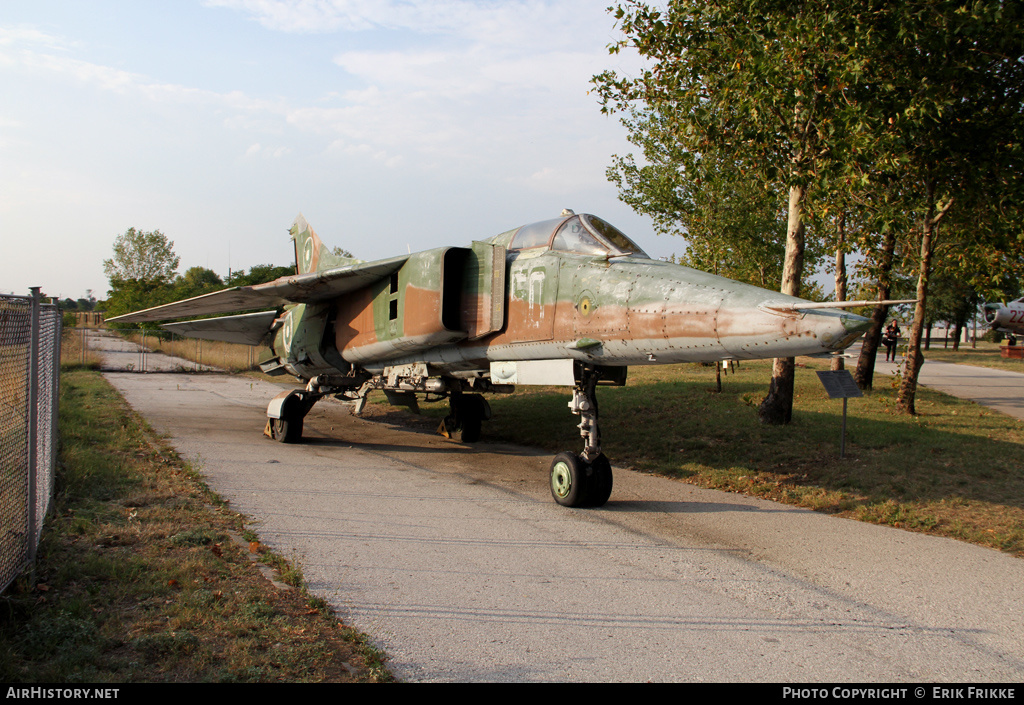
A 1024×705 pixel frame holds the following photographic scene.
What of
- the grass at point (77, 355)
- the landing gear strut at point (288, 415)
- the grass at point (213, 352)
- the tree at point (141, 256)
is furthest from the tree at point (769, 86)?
the tree at point (141, 256)

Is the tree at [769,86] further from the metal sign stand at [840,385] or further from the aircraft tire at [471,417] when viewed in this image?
the aircraft tire at [471,417]

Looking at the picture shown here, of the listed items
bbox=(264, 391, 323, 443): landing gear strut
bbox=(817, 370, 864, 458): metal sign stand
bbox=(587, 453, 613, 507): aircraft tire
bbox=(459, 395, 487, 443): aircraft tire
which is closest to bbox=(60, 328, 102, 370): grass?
bbox=(264, 391, 323, 443): landing gear strut

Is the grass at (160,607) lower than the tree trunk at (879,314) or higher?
lower

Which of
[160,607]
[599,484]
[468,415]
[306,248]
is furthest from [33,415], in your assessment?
[306,248]

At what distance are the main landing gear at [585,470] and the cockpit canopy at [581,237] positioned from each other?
1.38 metres

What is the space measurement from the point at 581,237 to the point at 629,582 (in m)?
4.00

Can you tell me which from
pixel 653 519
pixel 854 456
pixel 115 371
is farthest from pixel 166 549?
pixel 115 371

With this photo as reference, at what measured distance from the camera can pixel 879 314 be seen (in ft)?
52.7

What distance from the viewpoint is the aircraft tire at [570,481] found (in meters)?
6.85

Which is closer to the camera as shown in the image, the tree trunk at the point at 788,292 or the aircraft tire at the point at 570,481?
the aircraft tire at the point at 570,481

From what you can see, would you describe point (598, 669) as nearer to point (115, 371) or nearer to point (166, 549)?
point (166, 549)

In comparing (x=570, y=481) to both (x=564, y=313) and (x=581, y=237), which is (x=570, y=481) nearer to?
(x=564, y=313)

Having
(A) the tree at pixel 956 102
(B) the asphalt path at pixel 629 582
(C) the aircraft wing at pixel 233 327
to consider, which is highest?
(A) the tree at pixel 956 102

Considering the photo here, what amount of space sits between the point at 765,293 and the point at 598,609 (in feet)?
10.4
